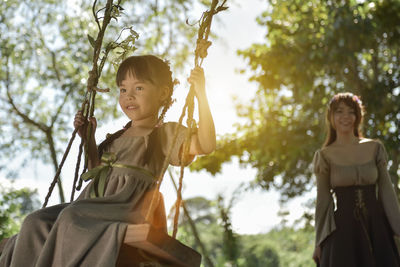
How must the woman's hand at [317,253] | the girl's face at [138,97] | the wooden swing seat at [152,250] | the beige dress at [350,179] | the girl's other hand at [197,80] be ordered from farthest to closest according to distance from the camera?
the woman's hand at [317,253]
the beige dress at [350,179]
the girl's face at [138,97]
the girl's other hand at [197,80]
the wooden swing seat at [152,250]

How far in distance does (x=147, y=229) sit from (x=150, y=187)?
62 centimetres

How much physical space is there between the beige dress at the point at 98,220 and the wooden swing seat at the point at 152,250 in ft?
0.30

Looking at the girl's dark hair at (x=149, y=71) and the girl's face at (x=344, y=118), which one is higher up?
the girl's dark hair at (x=149, y=71)

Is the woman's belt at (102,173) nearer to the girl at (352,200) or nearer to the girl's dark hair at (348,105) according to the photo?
the girl at (352,200)

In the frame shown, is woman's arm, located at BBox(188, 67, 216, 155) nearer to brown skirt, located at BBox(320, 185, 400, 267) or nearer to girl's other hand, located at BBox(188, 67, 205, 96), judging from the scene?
girl's other hand, located at BBox(188, 67, 205, 96)

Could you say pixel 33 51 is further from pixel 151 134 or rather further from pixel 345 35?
pixel 151 134

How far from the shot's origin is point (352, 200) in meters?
4.32

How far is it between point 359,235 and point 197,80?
2385 millimetres

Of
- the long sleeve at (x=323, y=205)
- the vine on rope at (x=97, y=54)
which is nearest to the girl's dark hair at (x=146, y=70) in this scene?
the vine on rope at (x=97, y=54)

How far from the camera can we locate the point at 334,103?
14.8ft

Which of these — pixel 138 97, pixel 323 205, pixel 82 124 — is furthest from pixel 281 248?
pixel 138 97

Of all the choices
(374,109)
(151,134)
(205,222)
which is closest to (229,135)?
(374,109)

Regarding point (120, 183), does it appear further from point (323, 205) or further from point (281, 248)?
point (281, 248)

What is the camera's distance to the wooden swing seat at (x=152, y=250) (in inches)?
77.9
